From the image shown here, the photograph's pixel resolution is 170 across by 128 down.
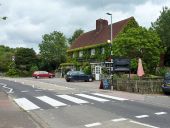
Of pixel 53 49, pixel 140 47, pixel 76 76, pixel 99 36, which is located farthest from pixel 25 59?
pixel 140 47

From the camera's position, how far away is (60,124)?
1323 cm

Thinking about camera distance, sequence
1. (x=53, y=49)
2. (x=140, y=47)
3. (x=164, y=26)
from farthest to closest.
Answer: (x=53, y=49) < (x=164, y=26) < (x=140, y=47)

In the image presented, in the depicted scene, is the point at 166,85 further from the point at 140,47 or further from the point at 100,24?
the point at 100,24

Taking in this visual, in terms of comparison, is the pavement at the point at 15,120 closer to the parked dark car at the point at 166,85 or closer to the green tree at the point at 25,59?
the parked dark car at the point at 166,85

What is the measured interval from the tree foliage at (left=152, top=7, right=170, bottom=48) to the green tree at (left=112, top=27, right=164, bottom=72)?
1534 cm

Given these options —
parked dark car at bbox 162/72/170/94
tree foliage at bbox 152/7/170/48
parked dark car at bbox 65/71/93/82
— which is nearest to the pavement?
parked dark car at bbox 162/72/170/94

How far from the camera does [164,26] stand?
6291 centimetres

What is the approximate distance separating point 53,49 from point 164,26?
43.7 m

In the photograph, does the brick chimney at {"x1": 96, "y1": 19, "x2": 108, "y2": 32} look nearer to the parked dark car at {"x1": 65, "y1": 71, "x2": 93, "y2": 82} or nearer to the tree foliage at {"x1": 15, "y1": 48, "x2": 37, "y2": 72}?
the parked dark car at {"x1": 65, "y1": 71, "x2": 93, "y2": 82}

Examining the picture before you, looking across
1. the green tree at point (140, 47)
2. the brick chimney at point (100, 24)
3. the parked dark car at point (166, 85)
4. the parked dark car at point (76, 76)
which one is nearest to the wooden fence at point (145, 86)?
the parked dark car at point (166, 85)

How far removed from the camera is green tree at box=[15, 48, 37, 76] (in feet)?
309

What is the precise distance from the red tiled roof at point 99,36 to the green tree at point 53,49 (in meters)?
23.9

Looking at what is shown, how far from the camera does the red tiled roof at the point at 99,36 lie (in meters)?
58.8

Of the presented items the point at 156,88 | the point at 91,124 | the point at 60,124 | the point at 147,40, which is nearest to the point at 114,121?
the point at 91,124
